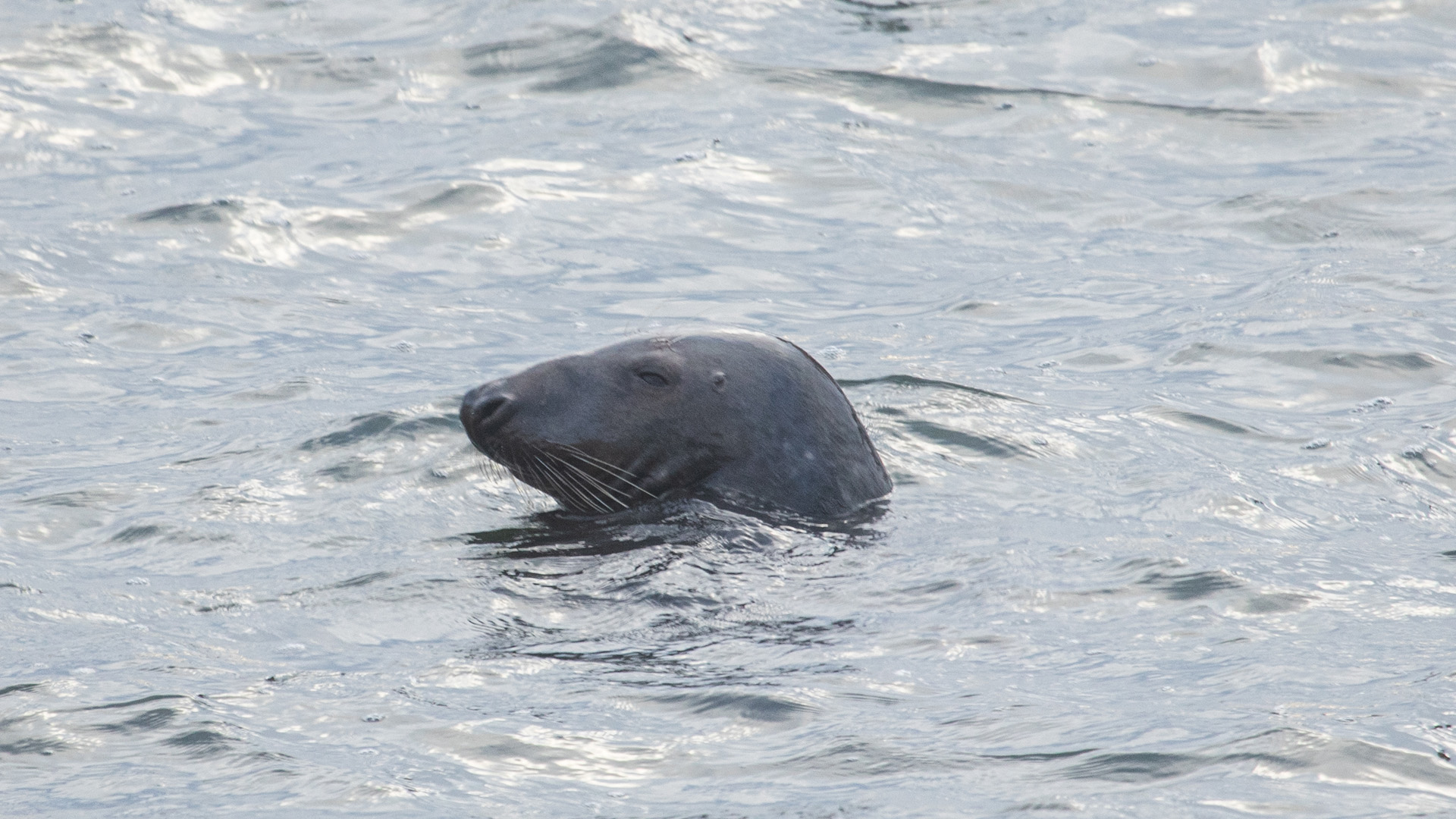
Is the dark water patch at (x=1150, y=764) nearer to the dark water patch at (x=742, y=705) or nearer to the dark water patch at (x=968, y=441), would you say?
the dark water patch at (x=742, y=705)

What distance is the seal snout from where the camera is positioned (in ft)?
24.2

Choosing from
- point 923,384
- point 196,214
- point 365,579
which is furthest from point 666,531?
point 196,214

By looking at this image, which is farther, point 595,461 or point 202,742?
point 595,461

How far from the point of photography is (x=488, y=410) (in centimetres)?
739

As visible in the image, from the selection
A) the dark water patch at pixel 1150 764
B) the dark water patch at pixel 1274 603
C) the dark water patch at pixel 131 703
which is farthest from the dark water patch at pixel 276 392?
the dark water patch at pixel 1150 764

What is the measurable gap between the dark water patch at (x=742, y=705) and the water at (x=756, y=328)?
0.09 feet

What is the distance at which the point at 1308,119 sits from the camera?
1514 centimetres

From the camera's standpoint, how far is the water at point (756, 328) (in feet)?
17.6

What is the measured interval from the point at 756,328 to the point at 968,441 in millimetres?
2406

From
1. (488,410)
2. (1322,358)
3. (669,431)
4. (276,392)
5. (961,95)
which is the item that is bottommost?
(276,392)

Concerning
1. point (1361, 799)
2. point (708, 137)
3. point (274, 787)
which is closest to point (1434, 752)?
point (1361, 799)

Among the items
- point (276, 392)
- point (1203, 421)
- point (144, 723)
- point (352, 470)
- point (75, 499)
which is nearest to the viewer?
point (144, 723)

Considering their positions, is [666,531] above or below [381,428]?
above

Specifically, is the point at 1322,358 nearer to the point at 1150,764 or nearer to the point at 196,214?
the point at 1150,764
